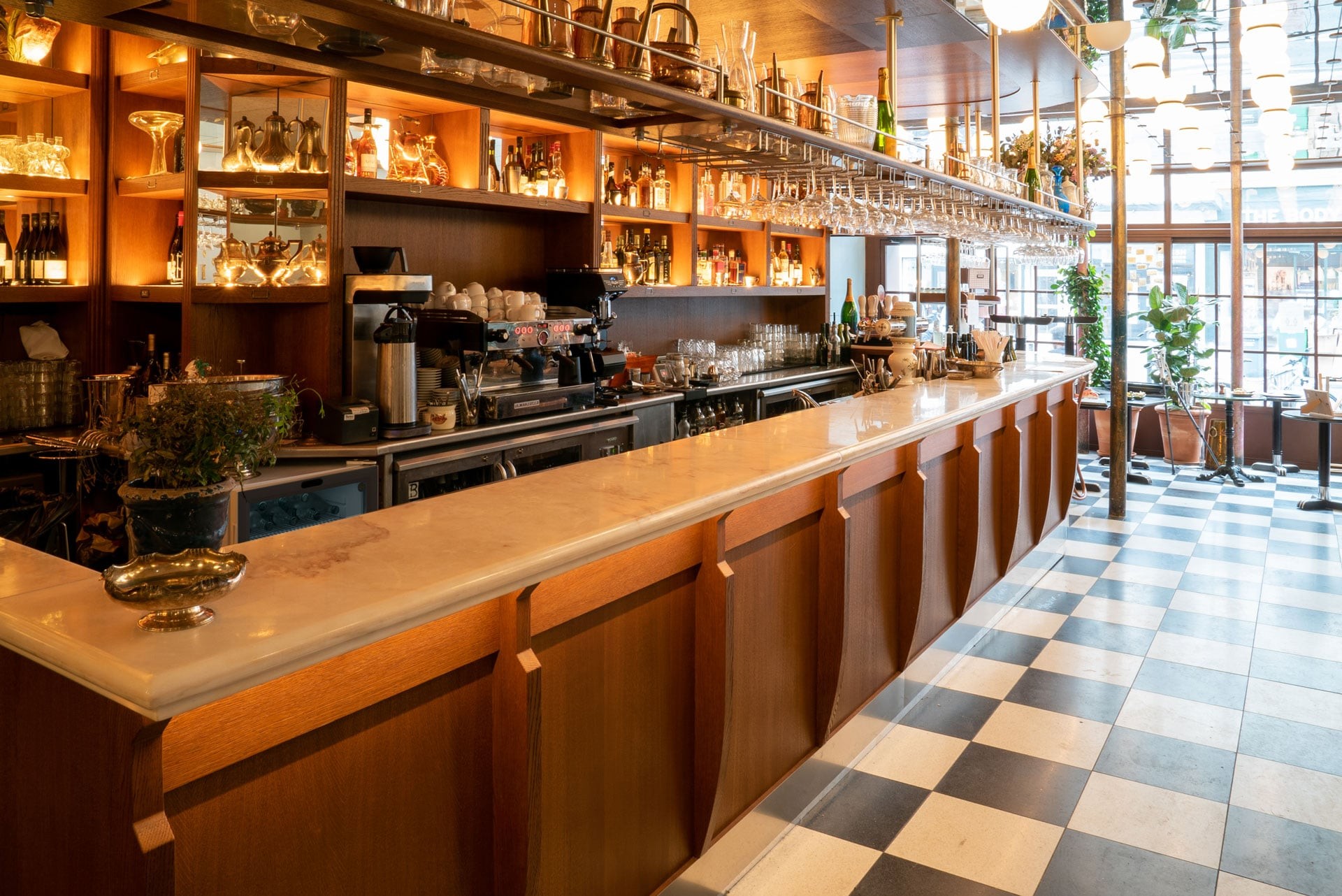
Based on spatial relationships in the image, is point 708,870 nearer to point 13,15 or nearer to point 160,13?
point 160,13

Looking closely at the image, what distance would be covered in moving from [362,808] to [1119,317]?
6719mm

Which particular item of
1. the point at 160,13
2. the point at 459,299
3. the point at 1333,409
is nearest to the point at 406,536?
the point at 160,13

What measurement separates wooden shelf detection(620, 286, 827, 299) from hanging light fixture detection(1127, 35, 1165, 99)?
2.65m

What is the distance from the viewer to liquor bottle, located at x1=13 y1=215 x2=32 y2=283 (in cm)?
381

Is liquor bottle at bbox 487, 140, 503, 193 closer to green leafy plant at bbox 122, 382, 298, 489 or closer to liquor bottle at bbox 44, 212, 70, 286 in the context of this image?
liquor bottle at bbox 44, 212, 70, 286

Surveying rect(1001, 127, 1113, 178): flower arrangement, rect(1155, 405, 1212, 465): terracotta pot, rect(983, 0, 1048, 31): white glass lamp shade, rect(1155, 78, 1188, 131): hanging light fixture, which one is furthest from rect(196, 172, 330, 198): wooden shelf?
rect(1155, 405, 1212, 465): terracotta pot

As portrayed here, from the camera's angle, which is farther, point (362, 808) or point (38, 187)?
point (38, 187)

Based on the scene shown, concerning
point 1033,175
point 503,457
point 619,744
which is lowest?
point 619,744

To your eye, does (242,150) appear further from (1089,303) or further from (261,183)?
(1089,303)

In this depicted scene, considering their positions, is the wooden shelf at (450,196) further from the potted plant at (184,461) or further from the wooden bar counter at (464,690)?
the potted plant at (184,461)

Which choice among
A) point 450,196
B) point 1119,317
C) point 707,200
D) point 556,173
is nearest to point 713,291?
point 707,200

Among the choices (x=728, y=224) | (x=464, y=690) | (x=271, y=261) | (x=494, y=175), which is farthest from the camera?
(x=728, y=224)

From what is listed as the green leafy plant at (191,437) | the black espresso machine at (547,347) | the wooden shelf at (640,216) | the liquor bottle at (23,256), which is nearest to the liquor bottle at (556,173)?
the wooden shelf at (640,216)

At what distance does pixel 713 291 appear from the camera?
6.52 meters
